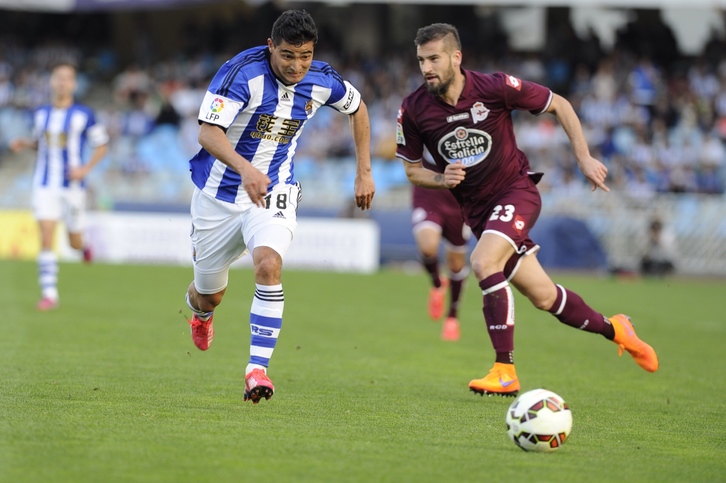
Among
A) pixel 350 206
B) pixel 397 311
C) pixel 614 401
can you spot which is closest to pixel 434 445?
pixel 614 401

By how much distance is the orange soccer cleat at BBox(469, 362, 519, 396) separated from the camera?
7.10 meters

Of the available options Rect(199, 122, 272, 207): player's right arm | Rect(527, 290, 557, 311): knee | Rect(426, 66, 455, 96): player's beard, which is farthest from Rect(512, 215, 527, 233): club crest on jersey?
Rect(199, 122, 272, 207): player's right arm

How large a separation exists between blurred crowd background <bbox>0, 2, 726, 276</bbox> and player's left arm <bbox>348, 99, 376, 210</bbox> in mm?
15527

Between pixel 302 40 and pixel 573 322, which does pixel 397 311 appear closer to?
pixel 573 322

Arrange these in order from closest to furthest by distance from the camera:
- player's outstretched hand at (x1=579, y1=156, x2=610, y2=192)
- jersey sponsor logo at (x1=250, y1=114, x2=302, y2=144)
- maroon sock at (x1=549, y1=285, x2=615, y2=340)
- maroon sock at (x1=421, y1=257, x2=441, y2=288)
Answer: jersey sponsor logo at (x1=250, y1=114, x2=302, y2=144) < player's outstretched hand at (x1=579, y1=156, x2=610, y2=192) < maroon sock at (x1=549, y1=285, x2=615, y2=340) < maroon sock at (x1=421, y1=257, x2=441, y2=288)

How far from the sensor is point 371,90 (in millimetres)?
28250

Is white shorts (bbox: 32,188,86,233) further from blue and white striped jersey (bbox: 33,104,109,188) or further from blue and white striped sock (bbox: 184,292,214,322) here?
blue and white striped sock (bbox: 184,292,214,322)

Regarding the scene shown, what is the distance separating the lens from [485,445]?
5.51 metres

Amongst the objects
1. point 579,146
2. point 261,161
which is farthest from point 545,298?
point 261,161

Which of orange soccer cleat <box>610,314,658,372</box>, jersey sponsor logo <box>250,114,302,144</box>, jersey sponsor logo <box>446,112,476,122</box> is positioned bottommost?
orange soccer cleat <box>610,314,658,372</box>

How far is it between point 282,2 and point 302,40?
81.9ft

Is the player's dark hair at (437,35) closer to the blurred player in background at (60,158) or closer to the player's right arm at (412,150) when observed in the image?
the player's right arm at (412,150)

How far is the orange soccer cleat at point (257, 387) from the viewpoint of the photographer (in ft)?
20.7

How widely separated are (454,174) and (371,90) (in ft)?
69.8
